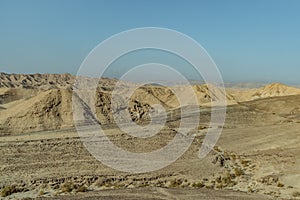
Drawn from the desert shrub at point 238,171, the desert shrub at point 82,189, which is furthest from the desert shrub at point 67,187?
the desert shrub at point 238,171

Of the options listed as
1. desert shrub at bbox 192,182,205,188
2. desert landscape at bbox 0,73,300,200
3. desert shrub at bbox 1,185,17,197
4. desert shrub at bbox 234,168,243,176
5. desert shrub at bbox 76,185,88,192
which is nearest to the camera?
desert shrub at bbox 1,185,17,197

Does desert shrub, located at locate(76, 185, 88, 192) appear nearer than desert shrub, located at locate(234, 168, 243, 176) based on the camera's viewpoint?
Yes

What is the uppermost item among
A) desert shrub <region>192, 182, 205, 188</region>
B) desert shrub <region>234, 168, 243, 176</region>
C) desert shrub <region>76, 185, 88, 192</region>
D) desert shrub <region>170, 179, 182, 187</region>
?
desert shrub <region>76, 185, 88, 192</region>

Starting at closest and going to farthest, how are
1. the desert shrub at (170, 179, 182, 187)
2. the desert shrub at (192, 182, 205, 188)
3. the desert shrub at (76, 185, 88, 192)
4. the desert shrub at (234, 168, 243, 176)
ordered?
1. the desert shrub at (76, 185, 88, 192)
2. the desert shrub at (192, 182, 205, 188)
3. the desert shrub at (170, 179, 182, 187)
4. the desert shrub at (234, 168, 243, 176)

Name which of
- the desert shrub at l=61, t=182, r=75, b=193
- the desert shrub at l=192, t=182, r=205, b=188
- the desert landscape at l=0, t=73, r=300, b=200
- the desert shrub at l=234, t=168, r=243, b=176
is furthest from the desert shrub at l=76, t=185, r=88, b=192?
the desert shrub at l=234, t=168, r=243, b=176

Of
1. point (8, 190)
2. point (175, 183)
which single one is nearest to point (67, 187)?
point (8, 190)

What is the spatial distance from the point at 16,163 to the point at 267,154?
18.4 meters

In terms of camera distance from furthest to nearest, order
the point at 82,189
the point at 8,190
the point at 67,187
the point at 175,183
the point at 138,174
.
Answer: the point at 138,174, the point at 175,183, the point at 67,187, the point at 82,189, the point at 8,190

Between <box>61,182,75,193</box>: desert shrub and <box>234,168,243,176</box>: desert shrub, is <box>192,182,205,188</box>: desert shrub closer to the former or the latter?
<box>234,168,243,176</box>: desert shrub

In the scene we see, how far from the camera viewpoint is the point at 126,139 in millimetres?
34406

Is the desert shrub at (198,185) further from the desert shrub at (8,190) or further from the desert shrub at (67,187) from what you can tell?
the desert shrub at (8,190)

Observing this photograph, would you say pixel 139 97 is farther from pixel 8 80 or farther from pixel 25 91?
pixel 8 80

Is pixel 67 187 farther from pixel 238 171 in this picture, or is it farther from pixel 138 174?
pixel 238 171

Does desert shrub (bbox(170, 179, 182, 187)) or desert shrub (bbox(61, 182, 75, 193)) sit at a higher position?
desert shrub (bbox(61, 182, 75, 193))
